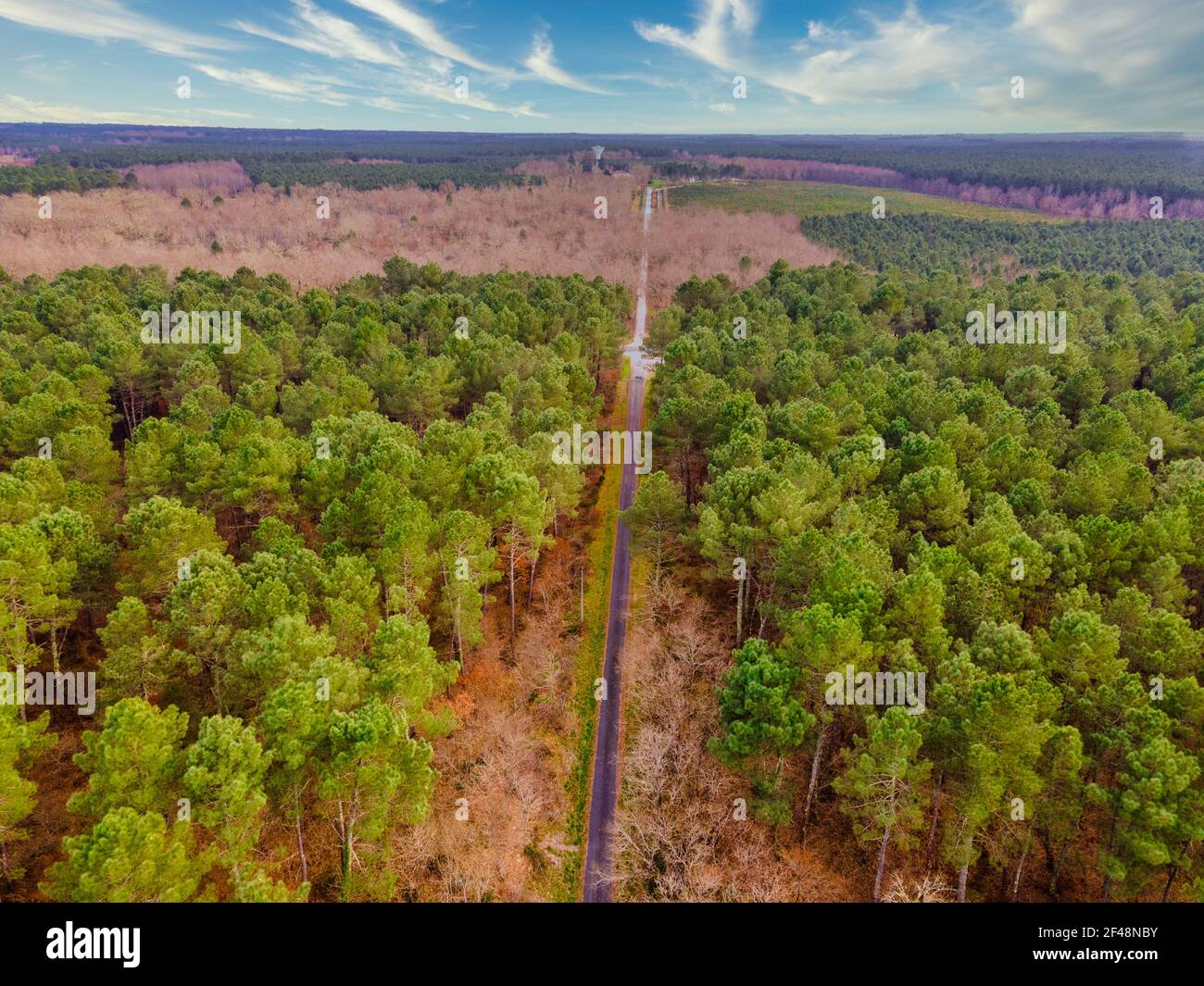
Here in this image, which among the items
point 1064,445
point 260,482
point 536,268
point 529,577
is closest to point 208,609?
point 260,482

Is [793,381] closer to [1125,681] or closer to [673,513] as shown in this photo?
[673,513]

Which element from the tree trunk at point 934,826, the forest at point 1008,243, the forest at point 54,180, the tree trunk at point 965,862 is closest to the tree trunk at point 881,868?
the tree trunk at point 934,826

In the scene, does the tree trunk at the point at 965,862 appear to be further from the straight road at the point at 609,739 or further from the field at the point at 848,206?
the field at the point at 848,206

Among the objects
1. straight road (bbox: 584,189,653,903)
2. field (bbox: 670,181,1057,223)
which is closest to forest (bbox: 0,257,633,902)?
straight road (bbox: 584,189,653,903)

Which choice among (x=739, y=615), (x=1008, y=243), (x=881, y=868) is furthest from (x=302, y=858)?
(x=1008, y=243)

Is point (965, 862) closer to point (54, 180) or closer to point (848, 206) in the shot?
point (848, 206)

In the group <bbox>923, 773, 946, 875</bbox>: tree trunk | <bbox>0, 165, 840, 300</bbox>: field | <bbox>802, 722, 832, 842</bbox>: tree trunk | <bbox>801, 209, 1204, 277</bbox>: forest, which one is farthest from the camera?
<bbox>0, 165, 840, 300</bbox>: field

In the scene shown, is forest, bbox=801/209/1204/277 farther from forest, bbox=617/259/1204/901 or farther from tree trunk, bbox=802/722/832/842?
tree trunk, bbox=802/722/832/842
